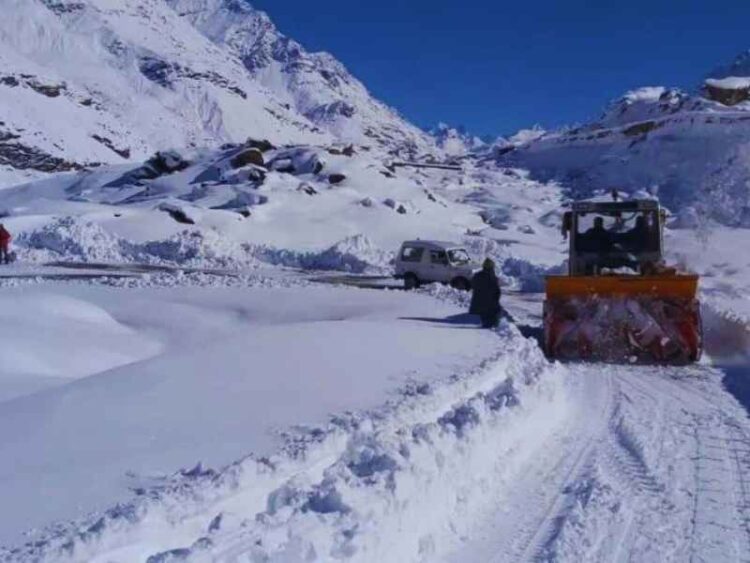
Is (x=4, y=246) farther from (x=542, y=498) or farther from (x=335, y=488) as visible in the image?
(x=335, y=488)

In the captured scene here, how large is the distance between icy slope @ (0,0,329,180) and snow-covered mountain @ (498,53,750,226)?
2449 inches

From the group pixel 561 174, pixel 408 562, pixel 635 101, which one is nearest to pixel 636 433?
pixel 408 562

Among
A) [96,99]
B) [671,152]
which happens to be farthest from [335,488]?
[96,99]

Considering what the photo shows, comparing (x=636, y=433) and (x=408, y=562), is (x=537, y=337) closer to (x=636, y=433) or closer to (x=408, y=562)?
(x=636, y=433)

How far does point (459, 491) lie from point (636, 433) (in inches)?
109

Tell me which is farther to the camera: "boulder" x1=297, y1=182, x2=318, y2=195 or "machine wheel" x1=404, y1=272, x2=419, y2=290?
"boulder" x1=297, y1=182, x2=318, y2=195

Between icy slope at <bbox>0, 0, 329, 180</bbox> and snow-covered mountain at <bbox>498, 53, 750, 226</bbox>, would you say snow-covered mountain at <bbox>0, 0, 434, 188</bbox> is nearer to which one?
icy slope at <bbox>0, 0, 329, 180</bbox>

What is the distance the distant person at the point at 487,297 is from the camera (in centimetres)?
1540

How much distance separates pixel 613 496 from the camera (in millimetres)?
6160

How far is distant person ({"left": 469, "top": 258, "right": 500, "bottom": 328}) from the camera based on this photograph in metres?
15.4

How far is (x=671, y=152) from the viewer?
7712cm

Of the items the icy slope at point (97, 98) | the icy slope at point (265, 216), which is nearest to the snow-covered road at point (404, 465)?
the icy slope at point (265, 216)

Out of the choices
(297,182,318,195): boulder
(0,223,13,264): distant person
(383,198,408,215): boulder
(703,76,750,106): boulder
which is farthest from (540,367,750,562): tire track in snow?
(703,76,750,106): boulder

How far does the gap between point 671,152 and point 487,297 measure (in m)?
67.2
